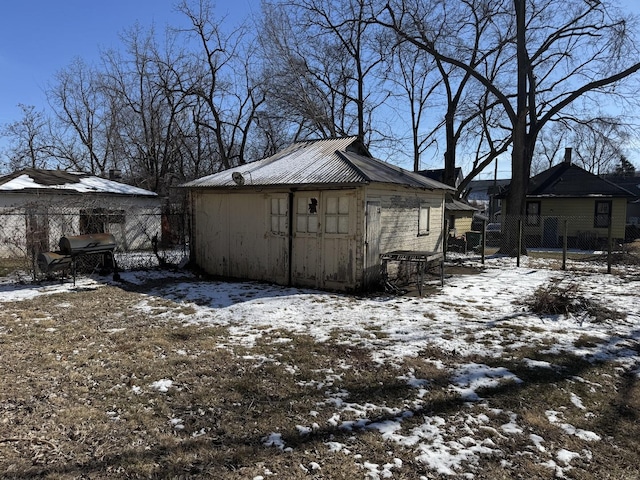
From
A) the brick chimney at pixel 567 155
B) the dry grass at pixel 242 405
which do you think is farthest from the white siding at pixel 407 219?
the brick chimney at pixel 567 155

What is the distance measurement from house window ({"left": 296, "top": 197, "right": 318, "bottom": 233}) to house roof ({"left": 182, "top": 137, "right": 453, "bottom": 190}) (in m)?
0.56

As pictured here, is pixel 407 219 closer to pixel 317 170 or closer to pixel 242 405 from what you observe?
pixel 317 170

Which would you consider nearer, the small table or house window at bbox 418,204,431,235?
the small table

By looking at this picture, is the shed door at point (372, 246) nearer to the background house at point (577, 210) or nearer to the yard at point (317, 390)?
the yard at point (317, 390)

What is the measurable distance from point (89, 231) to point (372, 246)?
36.1ft

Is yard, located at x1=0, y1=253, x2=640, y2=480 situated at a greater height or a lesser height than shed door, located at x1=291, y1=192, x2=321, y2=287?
lesser

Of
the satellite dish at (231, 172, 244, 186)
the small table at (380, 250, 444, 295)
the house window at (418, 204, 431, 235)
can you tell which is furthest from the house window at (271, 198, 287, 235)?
the house window at (418, 204, 431, 235)

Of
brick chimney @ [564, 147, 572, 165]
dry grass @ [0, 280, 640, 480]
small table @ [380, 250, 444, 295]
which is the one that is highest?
brick chimney @ [564, 147, 572, 165]

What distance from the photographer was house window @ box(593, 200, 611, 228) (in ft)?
75.2

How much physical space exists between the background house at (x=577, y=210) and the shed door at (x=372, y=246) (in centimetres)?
1650

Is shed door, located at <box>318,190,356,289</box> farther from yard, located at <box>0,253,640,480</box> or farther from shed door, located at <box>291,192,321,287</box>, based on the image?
yard, located at <box>0,253,640,480</box>

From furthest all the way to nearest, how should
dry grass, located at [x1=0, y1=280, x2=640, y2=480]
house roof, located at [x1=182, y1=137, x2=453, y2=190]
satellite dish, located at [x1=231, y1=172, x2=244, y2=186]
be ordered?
1. satellite dish, located at [x1=231, y1=172, x2=244, y2=186]
2. house roof, located at [x1=182, y1=137, x2=453, y2=190]
3. dry grass, located at [x1=0, y1=280, x2=640, y2=480]

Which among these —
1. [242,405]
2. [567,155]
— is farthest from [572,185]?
[242,405]

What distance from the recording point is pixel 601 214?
23047 mm
